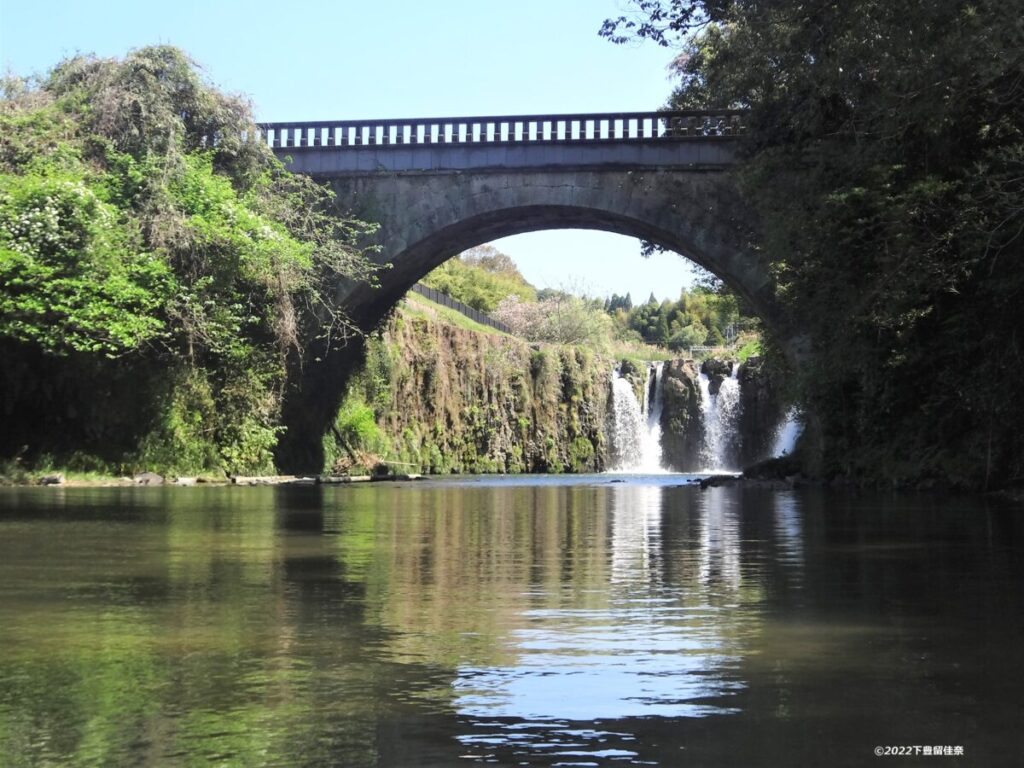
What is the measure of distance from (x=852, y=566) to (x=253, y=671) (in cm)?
486

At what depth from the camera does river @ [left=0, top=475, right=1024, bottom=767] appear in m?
3.55

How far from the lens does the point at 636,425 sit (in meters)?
51.2

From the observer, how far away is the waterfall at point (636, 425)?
50.4 m

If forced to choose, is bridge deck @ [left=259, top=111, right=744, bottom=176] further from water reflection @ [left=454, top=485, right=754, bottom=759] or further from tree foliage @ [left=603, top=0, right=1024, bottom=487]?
water reflection @ [left=454, top=485, right=754, bottom=759]

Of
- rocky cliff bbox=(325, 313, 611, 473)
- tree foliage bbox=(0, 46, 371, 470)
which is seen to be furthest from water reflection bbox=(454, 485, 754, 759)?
rocky cliff bbox=(325, 313, 611, 473)

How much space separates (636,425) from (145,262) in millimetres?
28633

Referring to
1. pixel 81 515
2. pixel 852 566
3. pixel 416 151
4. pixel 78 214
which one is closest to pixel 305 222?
pixel 416 151

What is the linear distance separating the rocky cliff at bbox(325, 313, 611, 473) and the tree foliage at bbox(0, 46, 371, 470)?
6.35 metres

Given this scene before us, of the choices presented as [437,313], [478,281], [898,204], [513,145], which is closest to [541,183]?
[513,145]

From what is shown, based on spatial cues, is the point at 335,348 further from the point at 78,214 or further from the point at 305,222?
the point at 78,214

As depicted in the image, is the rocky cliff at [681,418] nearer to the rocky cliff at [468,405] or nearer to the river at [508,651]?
the rocky cliff at [468,405]

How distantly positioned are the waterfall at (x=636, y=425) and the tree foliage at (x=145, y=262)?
74.8 feet

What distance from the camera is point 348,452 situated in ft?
114

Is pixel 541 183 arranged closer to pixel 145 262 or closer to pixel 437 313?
pixel 145 262
